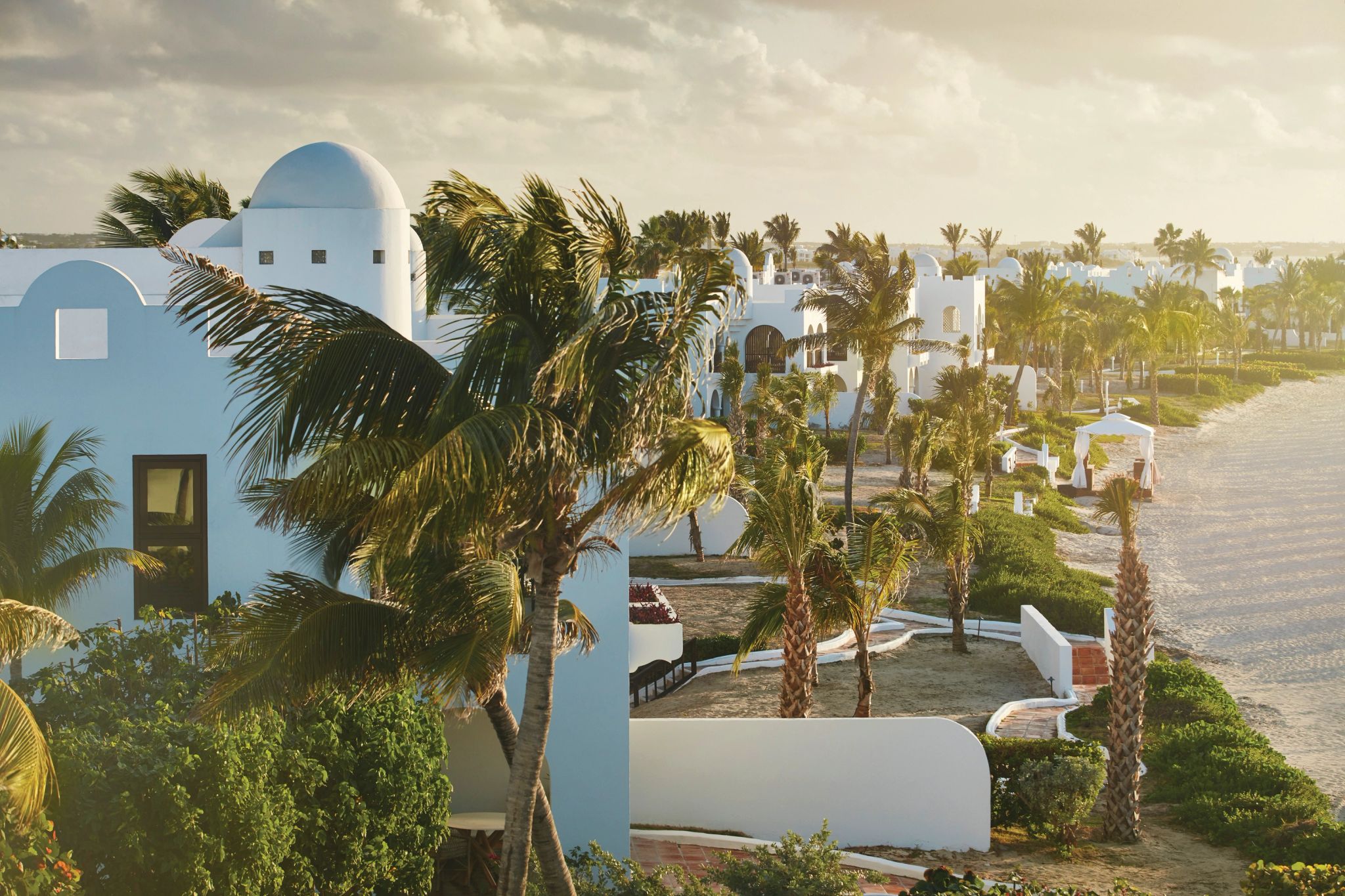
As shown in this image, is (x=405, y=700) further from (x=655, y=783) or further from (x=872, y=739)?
(x=872, y=739)

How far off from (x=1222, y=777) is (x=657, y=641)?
8.13 meters

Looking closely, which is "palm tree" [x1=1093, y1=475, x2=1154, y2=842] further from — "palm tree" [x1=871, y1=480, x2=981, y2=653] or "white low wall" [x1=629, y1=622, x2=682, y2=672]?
"white low wall" [x1=629, y1=622, x2=682, y2=672]

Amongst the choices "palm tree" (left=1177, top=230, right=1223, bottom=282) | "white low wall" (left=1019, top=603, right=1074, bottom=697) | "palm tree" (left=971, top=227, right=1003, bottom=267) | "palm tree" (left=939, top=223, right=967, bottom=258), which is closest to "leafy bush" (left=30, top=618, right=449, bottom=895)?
"white low wall" (left=1019, top=603, right=1074, bottom=697)

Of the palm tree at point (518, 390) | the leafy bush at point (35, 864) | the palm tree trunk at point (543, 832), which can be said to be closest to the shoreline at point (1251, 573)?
the palm tree trunk at point (543, 832)

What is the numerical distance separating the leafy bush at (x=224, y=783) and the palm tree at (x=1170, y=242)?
342 feet

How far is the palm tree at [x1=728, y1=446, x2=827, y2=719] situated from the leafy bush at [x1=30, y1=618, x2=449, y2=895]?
5.88 metres

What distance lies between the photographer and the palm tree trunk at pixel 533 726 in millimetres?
8453

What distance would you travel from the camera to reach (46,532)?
1100cm

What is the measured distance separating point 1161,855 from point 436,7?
17.2m

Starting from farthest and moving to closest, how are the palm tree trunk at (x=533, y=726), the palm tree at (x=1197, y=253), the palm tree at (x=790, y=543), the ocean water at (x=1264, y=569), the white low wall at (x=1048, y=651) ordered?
the palm tree at (x=1197, y=253) → the ocean water at (x=1264, y=569) → the white low wall at (x=1048, y=651) → the palm tree at (x=790, y=543) → the palm tree trunk at (x=533, y=726)

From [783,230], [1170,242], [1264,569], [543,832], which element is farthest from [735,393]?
[1170,242]

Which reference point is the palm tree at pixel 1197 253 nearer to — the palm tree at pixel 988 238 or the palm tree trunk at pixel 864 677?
the palm tree at pixel 988 238

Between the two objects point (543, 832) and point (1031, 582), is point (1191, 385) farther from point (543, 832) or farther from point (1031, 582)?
point (543, 832)

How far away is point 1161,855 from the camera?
48.9ft
